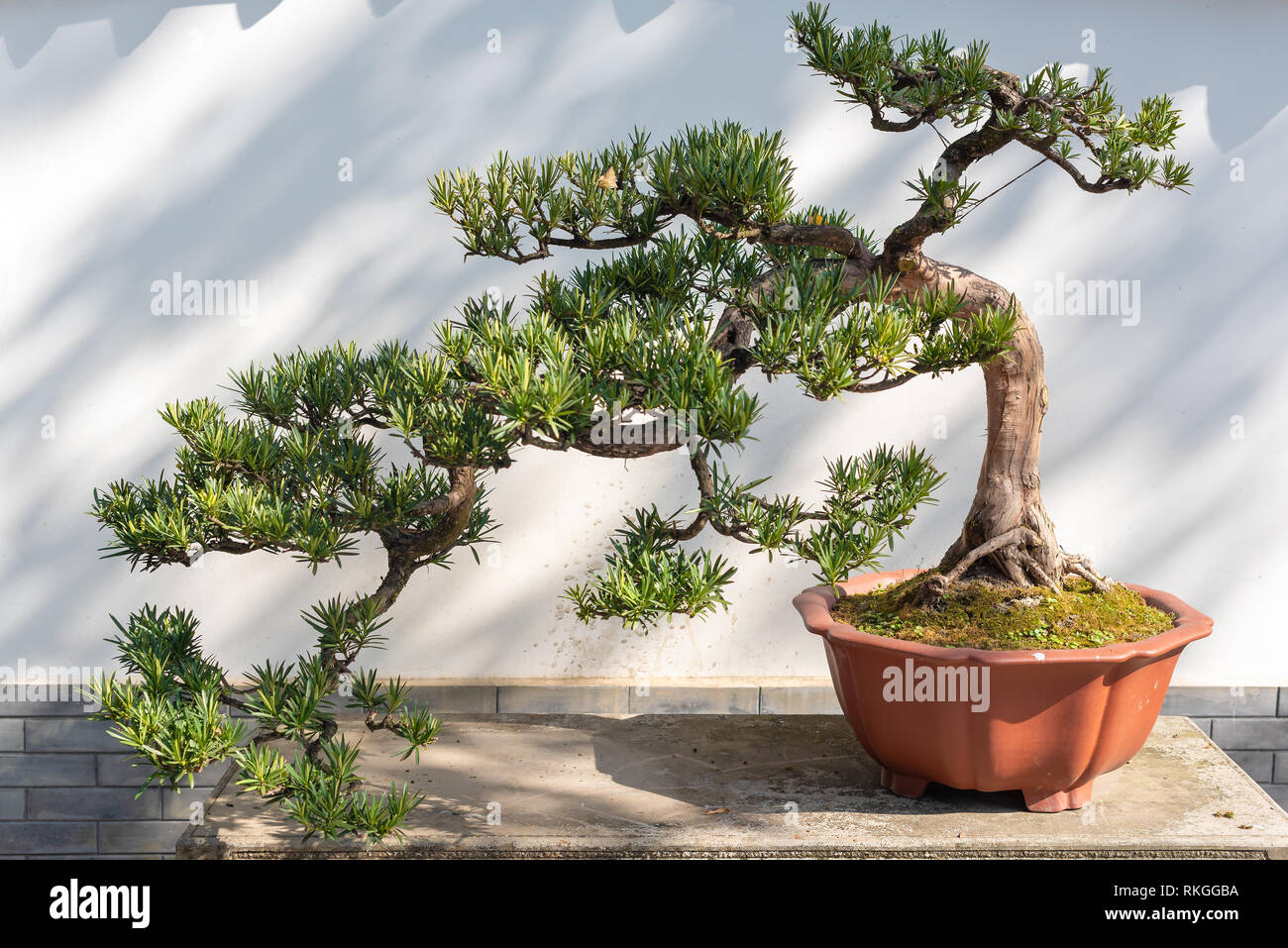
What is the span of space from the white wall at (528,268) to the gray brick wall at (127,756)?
0.06 metres

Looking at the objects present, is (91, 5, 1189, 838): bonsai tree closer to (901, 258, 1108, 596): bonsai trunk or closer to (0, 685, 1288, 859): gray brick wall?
(901, 258, 1108, 596): bonsai trunk

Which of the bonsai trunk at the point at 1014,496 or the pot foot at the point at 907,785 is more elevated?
the bonsai trunk at the point at 1014,496

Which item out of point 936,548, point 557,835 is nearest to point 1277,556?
point 936,548

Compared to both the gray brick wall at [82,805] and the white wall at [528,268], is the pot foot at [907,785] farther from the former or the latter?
the gray brick wall at [82,805]

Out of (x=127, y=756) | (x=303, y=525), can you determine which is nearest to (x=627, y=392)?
(x=303, y=525)

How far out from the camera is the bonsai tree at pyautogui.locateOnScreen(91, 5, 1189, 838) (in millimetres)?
1309

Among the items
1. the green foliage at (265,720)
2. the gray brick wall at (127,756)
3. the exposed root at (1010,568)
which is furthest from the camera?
the gray brick wall at (127,756)

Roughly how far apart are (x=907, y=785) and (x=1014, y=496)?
476mm

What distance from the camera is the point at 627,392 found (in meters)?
1.30

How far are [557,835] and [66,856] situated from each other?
175cm

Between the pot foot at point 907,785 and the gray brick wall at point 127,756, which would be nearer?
the pot foot at point 907,785

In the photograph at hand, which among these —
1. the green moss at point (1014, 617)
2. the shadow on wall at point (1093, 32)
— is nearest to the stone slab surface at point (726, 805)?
the green moss at point (1014, 617)

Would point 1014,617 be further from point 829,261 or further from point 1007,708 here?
point 829,261

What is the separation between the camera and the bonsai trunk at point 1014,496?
172cm
